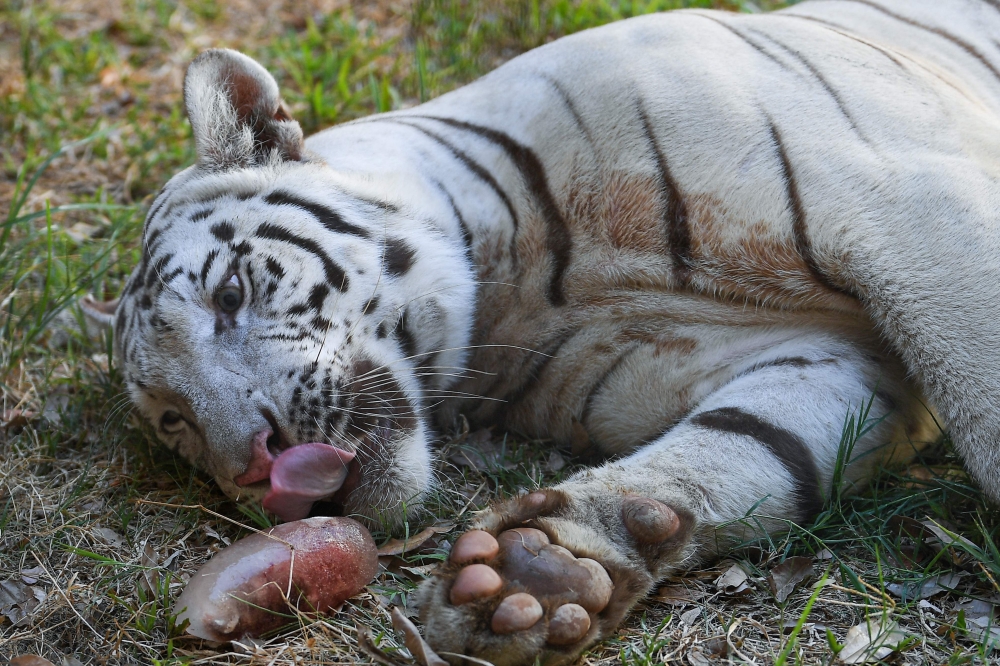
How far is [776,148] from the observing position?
2318 mm

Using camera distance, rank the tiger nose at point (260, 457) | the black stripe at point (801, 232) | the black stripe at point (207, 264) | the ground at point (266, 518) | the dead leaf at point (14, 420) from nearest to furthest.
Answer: the ground at point (266, 518)
the tiger nose at point (260, 457)
the black stripe at point (801, 232)
the black stripe at point (207, 264)
the dead leaf at point (14, 420)

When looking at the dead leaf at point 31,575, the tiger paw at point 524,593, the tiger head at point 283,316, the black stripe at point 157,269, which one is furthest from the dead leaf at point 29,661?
the black stripe at point 157,269

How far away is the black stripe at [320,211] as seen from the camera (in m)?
2.48

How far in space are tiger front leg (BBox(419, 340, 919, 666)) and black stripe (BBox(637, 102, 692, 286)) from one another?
32cm

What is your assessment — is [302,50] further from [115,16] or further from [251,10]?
[115,16]

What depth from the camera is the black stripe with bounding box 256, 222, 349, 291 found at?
2.37 meters

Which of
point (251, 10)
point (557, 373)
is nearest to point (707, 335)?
point (557, 373)

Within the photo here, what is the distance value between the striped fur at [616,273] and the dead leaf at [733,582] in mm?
73

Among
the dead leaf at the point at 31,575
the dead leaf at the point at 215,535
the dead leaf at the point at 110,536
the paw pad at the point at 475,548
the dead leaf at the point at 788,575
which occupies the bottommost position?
the dead leaf at the point at 31,575

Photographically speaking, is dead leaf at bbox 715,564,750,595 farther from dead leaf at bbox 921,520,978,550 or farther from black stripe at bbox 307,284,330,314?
black stripe at bbox 307,284,330,314

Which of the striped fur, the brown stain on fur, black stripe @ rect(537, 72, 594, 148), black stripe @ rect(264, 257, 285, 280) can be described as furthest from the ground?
black stripe @ rect(537, 72, 594, 148)

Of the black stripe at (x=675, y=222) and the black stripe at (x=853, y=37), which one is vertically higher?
the black stripe at (x=853, y=37)

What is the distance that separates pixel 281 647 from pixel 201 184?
50.3 inches

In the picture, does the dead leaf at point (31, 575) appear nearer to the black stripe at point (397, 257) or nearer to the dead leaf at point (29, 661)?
the dead leaf at point (29, 661)
